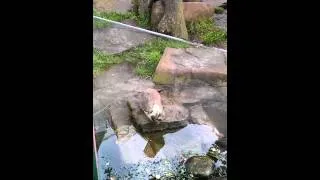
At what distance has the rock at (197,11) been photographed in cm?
252

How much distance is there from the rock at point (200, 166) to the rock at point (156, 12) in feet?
3.49

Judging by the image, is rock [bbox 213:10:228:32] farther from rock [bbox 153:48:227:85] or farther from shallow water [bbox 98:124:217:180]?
shallow water [bbox 98:124:217:180]

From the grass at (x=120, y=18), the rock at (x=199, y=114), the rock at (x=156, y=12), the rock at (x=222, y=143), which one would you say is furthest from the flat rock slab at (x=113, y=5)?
the rock at (x=222, y=143)

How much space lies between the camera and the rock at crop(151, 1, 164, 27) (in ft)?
8.99

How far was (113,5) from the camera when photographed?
2350 millimetres

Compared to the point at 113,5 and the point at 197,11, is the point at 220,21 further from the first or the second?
the point at 113,5

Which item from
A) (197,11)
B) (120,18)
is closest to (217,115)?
(197,11)

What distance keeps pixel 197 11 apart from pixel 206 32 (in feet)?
0.53

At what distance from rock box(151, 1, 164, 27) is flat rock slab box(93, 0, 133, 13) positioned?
213 millimetres

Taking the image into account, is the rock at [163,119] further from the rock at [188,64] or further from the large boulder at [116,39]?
the large boulder at [116,39]

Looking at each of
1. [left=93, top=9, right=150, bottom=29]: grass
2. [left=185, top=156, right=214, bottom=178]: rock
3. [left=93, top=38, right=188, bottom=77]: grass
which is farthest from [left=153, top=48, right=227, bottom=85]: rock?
[left=185, top=156, right=214, bottom=178]: rock
